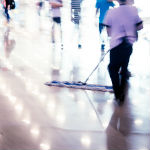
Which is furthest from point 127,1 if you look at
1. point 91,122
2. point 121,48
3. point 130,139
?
point 130,139

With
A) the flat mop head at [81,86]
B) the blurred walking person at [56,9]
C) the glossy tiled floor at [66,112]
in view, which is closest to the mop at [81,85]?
the flat mop head at [81,86]

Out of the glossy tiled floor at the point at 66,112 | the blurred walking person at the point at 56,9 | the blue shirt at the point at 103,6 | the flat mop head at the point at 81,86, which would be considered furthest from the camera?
the blurred walking person at the point at 56,9

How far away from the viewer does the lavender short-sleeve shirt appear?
317 cm

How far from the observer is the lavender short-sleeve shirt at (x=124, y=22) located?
317 cm

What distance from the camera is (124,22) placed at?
3168mm

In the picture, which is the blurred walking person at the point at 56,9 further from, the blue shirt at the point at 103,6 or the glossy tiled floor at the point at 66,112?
the glossy tiled floor at the point at 66,112

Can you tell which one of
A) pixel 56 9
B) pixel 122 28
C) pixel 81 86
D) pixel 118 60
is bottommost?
pixel 81 86

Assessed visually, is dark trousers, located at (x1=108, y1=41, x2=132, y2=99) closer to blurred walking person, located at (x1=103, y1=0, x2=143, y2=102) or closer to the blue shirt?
blurred walking person, located at (x1=103, y1=0, x2=143, y2=102)

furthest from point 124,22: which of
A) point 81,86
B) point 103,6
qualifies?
point 103,6

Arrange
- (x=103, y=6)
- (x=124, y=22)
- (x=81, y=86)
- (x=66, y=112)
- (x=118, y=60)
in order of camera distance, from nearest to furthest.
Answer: (x=66, y=112) < (x=124, y=22) < (x=118, y=60) < (x=81, y=86) < (x=103, y=6)

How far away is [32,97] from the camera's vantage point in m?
3.26

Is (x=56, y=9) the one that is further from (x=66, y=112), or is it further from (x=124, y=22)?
(x=66, y=112)

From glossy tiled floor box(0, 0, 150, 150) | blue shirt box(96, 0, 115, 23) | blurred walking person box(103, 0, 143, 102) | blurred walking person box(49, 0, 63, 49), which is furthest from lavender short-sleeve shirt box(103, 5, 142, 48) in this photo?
blurred walking person box(49, 0, 63, 49)

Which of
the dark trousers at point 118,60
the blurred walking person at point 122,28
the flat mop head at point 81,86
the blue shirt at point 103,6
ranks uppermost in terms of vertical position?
the blue shirt at point 103,6
